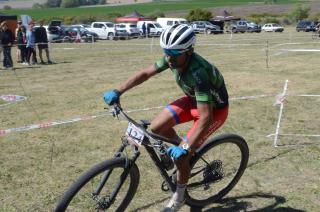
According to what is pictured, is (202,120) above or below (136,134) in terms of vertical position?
above

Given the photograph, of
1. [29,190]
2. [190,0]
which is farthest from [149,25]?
[190,0]

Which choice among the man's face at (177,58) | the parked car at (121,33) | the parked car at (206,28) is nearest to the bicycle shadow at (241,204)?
the man's face at (177,58)

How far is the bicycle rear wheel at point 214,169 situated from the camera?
494 centimetres

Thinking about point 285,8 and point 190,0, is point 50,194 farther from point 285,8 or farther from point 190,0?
point 190,0

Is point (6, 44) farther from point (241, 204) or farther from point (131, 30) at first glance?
point (131, 30)

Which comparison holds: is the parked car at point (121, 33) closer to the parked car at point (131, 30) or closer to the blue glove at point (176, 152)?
the parked car at point (131, 30)

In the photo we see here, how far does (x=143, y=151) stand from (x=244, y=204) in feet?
7.34

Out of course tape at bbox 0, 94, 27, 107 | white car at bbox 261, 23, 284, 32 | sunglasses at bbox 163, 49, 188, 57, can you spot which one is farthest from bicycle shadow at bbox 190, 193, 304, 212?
white car at bbox 261, 23, 284, 32

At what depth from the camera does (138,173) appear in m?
4.50

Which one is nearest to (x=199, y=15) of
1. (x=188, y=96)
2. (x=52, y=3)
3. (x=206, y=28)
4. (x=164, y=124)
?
(x=206, y=28)

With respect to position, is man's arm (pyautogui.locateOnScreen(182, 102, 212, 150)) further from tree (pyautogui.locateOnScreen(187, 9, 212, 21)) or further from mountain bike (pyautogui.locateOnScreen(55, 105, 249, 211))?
tree (pyautogui.locateOnScreen(187, 9, 212, 21))

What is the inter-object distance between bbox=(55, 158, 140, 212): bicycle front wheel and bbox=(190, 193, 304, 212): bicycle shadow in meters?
0.87

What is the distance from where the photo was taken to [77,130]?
8109 mm

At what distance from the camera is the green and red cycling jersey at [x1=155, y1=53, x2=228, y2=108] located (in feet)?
13.2
